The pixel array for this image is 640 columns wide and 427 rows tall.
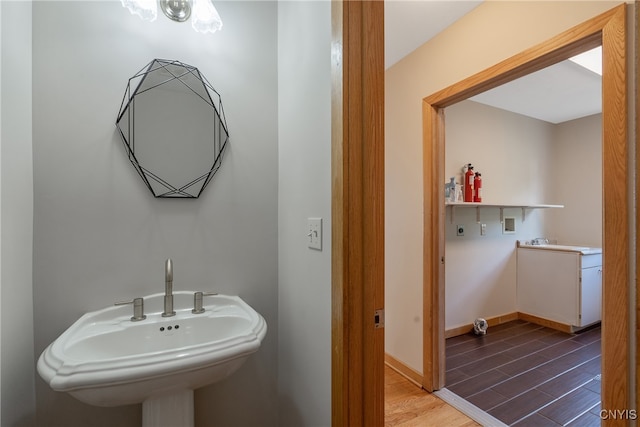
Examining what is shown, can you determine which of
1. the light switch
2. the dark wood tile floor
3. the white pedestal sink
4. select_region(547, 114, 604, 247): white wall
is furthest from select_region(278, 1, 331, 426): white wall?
select_region(547, 114, 604, 247): white wall

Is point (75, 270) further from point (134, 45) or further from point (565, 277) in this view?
point (565, 277)

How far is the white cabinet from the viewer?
9.45 feet

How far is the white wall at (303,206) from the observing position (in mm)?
933

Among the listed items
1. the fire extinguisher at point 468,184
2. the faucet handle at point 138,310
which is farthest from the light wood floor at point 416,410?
the fire extinguisher at point 468,184

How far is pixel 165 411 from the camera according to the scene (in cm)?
95

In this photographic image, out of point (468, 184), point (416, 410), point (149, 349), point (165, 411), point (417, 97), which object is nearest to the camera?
point (165, 411)

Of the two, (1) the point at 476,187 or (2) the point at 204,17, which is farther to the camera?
(1) the point at 476,187

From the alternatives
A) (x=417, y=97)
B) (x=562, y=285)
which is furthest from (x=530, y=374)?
(x=417, y=97)

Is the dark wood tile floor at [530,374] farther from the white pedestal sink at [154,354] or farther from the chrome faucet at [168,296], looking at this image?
the chrome faucet at [168,296]

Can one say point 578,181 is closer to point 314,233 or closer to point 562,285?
point 562,285

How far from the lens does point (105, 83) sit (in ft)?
3.80

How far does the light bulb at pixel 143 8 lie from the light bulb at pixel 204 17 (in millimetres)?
148

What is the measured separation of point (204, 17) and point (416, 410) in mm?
2428

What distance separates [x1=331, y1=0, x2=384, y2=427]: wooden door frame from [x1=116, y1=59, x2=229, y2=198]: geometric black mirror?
2.34 ft
